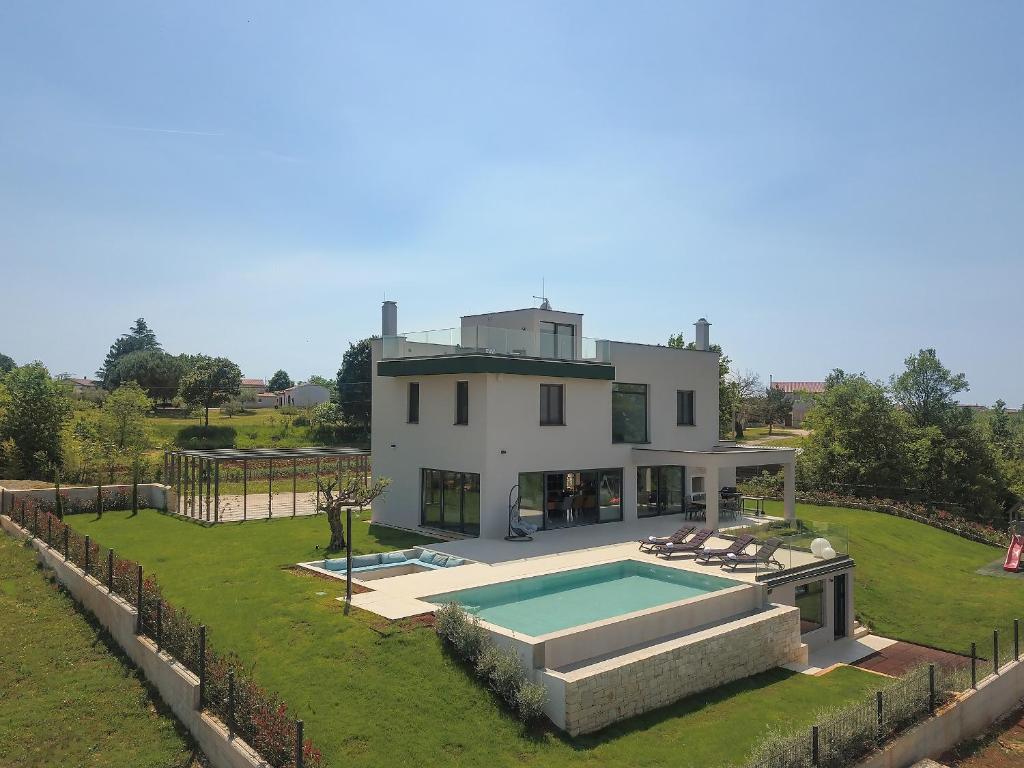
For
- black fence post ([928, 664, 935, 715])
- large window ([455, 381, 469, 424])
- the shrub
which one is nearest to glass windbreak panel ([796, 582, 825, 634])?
black fence post ([928, 664, 935, 715])

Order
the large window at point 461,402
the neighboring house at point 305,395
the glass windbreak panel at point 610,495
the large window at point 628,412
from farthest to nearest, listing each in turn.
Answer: the neighboring house at point 305,395
the large window at point 628,412
the glass windbreak panel at point 610,495
the large window at point 461,402

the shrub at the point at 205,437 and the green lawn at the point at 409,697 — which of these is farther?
the shrub at the point at 205,437

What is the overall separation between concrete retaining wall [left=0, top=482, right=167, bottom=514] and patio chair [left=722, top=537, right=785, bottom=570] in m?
20.5

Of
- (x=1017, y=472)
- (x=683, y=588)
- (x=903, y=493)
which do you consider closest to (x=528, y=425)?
(x=683, y=588)

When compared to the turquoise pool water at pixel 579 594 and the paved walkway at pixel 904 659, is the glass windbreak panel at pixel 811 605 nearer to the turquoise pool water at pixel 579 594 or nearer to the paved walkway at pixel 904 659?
the paved walkway at pixel 904 659

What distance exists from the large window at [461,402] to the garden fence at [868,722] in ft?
40.7

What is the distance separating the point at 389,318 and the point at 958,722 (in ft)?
61.2

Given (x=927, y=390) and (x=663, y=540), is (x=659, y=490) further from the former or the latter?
(x=927, y=390)

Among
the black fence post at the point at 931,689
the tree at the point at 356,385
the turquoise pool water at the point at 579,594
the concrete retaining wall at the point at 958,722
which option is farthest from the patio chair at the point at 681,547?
the tree at the point at 356,385

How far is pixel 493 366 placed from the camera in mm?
20141

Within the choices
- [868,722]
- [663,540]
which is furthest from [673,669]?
[663,540]

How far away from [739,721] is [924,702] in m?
3.77

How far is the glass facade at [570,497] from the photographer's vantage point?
2161 centimetres

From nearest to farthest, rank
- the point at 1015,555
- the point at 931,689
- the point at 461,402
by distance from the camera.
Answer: the point at 931,689 → the point at 461,402 → the point at 1015,555
